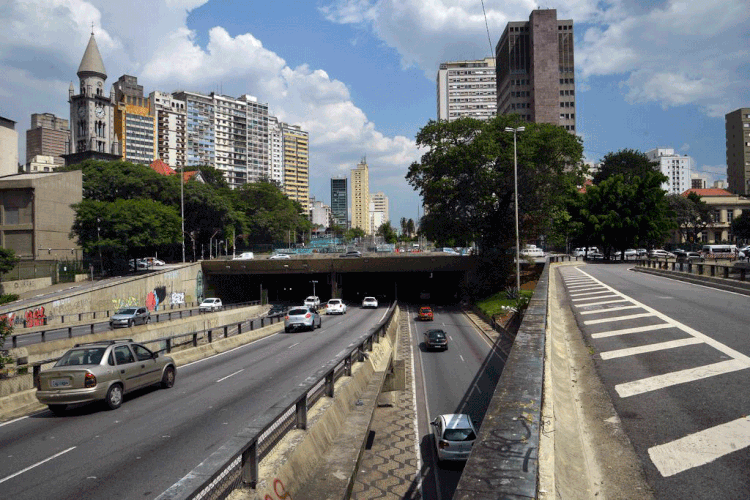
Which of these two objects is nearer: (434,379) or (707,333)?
(707,333)

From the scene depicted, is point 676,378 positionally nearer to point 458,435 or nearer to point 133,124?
point 458,435

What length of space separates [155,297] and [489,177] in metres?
36.1

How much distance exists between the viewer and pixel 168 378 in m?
16.0

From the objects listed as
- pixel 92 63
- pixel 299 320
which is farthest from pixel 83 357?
pixel 92 63

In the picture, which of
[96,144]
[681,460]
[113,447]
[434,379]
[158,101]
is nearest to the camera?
[681,460]

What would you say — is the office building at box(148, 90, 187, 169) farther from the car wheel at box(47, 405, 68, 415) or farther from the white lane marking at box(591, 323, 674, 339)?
the white lane marking at box(591, 323, 674, 339)

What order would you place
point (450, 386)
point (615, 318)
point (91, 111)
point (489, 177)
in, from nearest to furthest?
1. point (615, 318)
2. point (450, 386)
3. point (489, 177)
4. point (91, 111)

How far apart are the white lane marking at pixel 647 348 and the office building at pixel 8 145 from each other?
85413 mm

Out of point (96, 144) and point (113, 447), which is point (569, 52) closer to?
point (96, 144)

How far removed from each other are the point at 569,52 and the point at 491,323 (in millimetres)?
111439

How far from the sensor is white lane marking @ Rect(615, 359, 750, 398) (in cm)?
805

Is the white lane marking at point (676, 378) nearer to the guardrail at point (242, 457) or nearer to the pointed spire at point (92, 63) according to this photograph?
the guardrail at point (242, 457)

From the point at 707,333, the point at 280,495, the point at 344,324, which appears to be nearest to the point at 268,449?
the point at 280,495

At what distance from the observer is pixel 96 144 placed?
127m
